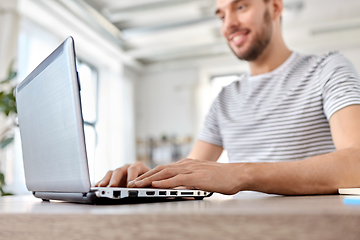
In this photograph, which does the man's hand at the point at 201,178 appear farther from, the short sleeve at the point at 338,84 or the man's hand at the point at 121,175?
the short sleeve at the point at 338,84

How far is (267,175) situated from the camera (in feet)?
1.74

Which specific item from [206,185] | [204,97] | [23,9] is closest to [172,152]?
[204,97]

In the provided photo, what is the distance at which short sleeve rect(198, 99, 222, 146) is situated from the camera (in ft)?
4.46

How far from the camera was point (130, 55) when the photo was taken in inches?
217

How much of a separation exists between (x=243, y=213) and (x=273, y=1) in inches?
51.4

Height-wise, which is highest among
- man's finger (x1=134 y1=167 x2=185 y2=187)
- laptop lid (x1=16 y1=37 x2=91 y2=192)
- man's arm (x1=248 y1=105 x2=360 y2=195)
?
laptop lid (x1=16 y1=37 x2=91 y2=192)

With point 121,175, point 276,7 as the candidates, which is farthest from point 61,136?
point 276,7

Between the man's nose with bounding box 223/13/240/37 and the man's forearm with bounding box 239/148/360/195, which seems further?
the man's nose with bounding box 223/13/240/37

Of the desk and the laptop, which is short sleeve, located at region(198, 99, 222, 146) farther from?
the desk

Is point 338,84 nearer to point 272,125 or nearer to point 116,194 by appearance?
point 272,125

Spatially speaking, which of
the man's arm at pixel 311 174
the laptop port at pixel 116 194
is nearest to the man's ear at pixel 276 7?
the man's arm at pixel 311 174

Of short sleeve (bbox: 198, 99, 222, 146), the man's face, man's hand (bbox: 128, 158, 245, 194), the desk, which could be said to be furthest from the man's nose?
the desk

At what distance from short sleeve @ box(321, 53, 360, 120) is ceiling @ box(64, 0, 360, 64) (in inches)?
130

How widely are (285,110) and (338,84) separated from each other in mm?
251
